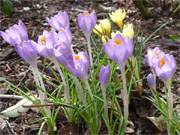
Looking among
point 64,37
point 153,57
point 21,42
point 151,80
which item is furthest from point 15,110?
point 153,57

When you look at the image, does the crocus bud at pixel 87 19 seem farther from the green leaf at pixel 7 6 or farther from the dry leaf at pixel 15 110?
the green leaf at pixel 7 6

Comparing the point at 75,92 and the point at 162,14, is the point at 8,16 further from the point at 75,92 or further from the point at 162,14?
the point at 75,92

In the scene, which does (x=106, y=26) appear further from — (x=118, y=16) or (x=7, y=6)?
(x=7, y=6)

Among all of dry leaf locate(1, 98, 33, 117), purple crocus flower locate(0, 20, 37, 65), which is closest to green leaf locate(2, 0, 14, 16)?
dry leaf locate(1, 98, 33, 117)

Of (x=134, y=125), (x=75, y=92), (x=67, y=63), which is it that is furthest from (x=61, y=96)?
(x=67, y=63)

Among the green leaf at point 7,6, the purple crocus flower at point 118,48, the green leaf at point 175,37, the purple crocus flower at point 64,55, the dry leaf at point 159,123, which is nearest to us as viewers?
the purple crocus flower at point 118,48

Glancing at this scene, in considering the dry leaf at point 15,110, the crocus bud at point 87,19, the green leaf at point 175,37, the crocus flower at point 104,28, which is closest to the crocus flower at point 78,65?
the crocus bud at point 87,19

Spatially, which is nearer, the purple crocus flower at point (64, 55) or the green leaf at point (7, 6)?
the purple crocus flower at point (64, 55)

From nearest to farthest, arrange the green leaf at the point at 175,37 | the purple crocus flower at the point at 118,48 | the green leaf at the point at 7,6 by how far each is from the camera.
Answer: the purple crocus flower at the point at 118,48 → the green leaf at the point at 175,37 → the green leaf at the point at 7,6

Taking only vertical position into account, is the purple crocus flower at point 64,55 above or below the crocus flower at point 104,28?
below
